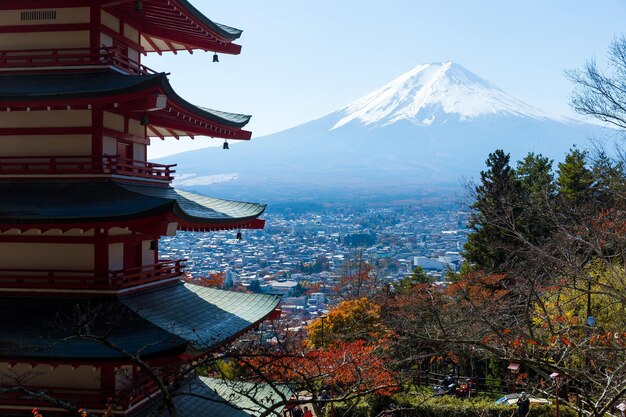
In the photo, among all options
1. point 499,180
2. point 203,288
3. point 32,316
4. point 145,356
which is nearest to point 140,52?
point 203,288

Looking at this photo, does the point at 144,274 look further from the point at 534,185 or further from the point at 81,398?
the point at 534,185

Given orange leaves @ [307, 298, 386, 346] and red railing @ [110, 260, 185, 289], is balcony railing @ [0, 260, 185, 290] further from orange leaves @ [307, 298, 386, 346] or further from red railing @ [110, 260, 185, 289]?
orange leaves @ [307, 298, 386, 346]

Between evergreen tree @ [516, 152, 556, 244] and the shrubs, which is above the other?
evergreen tree @ [516, 152, 556, 244]

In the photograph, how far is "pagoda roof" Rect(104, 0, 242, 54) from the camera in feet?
38.1

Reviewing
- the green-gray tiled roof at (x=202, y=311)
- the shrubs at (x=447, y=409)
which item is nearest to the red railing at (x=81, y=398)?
the green-gray tiled roof at (x=202, y=311)

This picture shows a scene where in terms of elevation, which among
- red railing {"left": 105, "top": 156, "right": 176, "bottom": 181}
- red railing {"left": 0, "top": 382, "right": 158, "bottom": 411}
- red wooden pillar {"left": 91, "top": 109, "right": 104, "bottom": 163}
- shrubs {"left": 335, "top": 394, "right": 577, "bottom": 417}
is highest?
red wooden pillar {"left": 91, "top": 109, "right": 104, "bottom": 163}

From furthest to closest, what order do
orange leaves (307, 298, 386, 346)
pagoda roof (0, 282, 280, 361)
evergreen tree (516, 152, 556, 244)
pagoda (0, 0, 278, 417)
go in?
evergreen tree (516, 152, 556, 244) → orange leaves (307, 298, 386, 346) → pagoda (0, 0, 278, 417) → pagoda roof (0, 282, 280, 361)

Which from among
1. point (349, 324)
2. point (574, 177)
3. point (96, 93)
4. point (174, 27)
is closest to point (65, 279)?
point (96, 93)

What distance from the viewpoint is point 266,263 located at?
9562cm

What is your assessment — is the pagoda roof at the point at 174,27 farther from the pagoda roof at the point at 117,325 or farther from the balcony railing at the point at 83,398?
the balcony railing at the point at 83,398

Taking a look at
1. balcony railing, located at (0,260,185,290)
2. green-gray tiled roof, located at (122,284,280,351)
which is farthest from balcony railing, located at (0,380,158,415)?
balcony railing, located at (0,260,185,290)

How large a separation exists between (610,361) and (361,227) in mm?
136009

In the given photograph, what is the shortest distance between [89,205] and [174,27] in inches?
189

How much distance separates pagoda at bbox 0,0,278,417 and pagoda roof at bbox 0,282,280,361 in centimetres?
3
